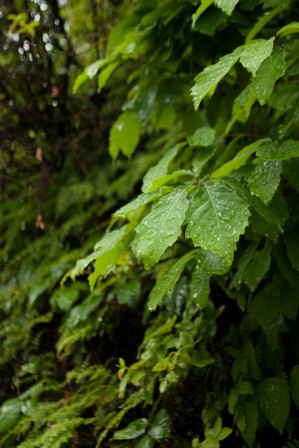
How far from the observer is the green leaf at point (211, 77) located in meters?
0.90

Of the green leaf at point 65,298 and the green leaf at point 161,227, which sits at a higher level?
the green leaf at point 161,227

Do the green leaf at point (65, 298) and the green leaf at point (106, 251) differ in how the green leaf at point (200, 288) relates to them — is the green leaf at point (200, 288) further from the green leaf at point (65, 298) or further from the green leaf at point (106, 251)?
the green leaf at point (65, 298)

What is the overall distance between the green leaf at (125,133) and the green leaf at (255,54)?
3.06 feet

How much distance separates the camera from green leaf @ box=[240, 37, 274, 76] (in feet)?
Answer: 2.88

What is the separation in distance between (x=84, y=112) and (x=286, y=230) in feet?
6.54

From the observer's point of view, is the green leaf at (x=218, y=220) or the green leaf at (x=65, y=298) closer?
the green leaf at (x=218, y=220)

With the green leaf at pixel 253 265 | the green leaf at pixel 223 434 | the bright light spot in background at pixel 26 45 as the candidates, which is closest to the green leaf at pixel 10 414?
the green leaf at pixel 223 434


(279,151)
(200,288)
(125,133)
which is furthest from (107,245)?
(125,133)

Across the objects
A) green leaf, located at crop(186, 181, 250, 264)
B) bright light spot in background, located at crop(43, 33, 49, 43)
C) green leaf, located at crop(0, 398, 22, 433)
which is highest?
bright light spot in background, located at crop(43, 33, 49, 43)

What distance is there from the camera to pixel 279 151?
1011 millimetres

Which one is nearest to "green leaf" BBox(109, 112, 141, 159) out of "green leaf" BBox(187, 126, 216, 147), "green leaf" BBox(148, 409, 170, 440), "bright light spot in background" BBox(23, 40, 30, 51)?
"green leaf" BBox(187, 126, 216, 147)

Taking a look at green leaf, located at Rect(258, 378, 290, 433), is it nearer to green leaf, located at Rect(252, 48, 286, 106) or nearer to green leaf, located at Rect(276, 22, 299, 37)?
green leaf, located at Rect(252, 48, 286, 106)

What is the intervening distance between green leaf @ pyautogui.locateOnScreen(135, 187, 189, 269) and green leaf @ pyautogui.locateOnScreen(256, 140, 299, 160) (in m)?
0.25

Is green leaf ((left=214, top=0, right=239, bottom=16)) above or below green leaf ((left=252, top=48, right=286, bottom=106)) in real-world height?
above
